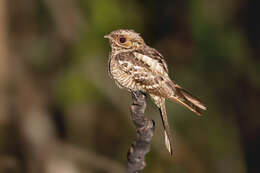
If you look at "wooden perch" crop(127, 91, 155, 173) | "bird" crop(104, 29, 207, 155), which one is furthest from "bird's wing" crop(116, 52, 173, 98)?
"wooden perch" crop(127, 91, 155, 173)

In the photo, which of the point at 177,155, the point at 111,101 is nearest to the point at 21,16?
the point at 111,101

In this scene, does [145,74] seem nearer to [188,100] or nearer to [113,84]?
[188,100]

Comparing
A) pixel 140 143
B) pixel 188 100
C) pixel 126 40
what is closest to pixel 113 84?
pixel 126 40

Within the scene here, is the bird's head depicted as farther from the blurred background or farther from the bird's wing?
the blurred background

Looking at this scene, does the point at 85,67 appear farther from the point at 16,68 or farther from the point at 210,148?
the point at 210,148

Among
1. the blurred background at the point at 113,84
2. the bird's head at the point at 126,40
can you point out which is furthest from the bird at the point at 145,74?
the blurred background at the point at 113,84

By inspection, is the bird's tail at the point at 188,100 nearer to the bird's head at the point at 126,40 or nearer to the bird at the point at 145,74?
the bird at the point at 145,74
